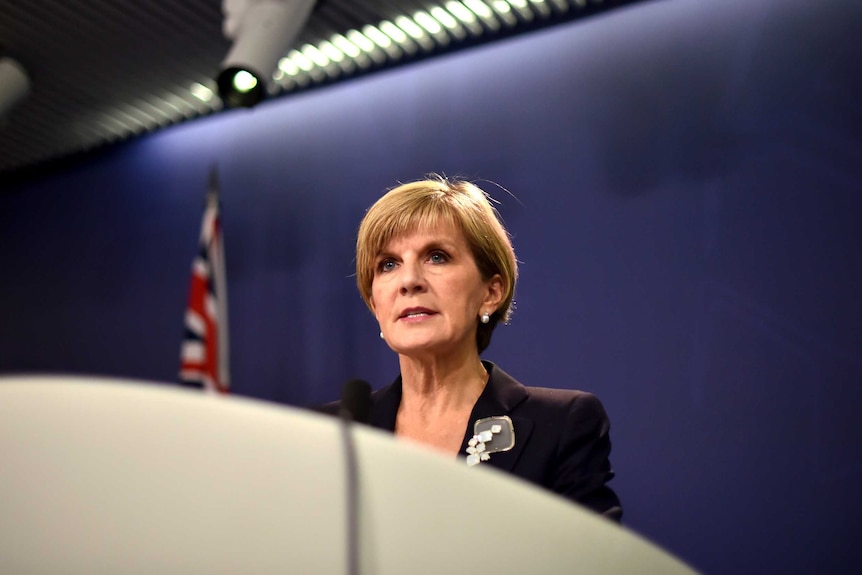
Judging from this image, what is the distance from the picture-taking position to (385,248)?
168cm

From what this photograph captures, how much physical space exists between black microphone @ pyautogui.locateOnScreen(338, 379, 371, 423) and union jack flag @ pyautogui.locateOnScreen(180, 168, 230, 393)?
7.06 feet

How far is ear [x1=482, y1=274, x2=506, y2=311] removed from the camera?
1749 mm

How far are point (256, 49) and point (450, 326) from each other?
1542 mm

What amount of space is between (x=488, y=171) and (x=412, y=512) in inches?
117

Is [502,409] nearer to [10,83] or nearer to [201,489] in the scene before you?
[201,489]

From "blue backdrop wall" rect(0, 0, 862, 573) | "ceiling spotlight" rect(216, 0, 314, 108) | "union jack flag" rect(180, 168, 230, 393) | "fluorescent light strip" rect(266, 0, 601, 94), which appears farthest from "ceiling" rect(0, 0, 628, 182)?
"union jack flag" rect(180, 168, 230, 393)

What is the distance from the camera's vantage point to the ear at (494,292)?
5.74 ft

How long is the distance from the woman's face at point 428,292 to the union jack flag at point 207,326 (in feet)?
5.83

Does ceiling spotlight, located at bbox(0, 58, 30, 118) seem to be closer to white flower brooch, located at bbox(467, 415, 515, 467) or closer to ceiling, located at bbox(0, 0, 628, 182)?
ceiling, located at bbox(0, 0, 628, 182)

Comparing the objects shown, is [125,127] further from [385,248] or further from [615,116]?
[385,248]

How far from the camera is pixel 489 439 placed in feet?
4.83

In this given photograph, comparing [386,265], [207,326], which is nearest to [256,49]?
[207,326]

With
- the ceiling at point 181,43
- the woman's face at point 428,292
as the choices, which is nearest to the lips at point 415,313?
the woman's face at point 428,292

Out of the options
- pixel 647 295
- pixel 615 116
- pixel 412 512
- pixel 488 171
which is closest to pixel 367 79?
pixel 488 171
